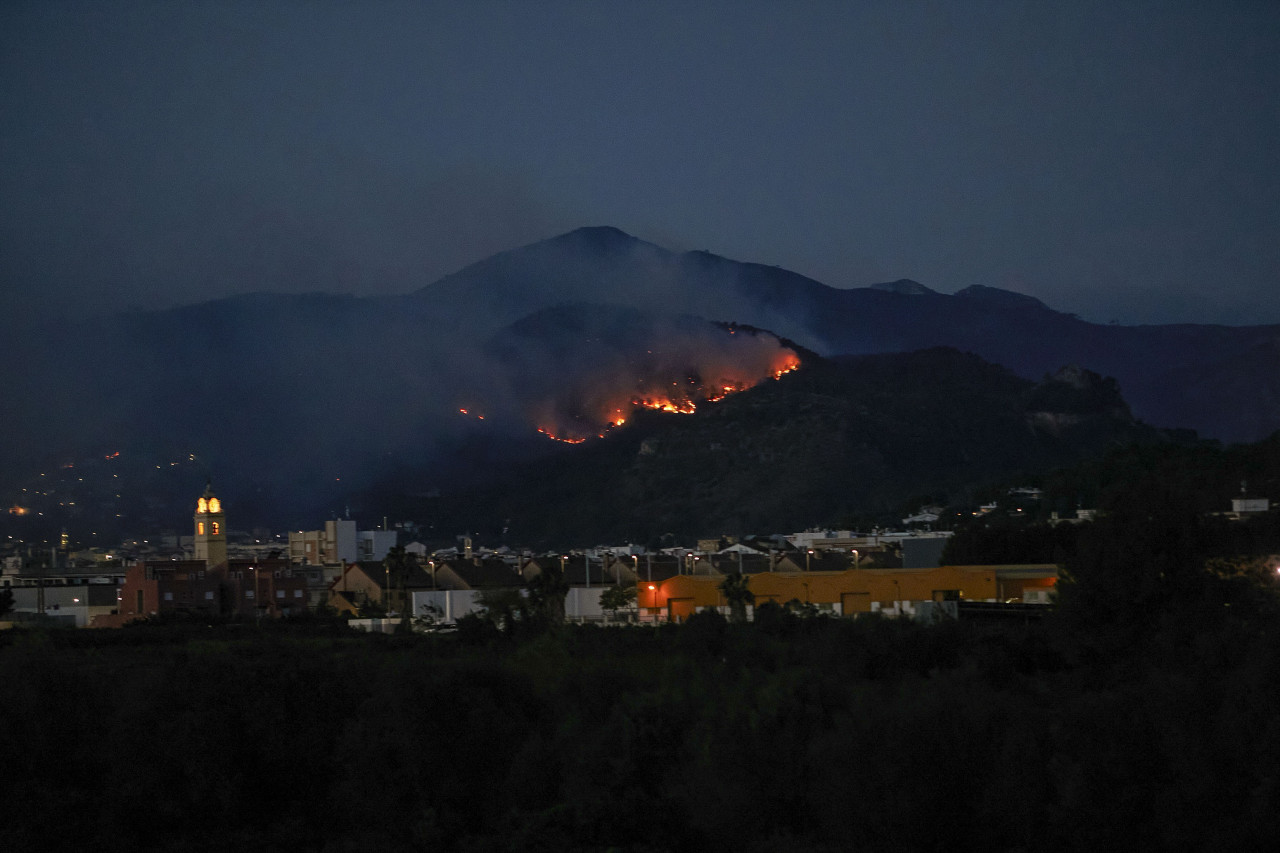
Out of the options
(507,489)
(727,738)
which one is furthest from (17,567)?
(727,738)

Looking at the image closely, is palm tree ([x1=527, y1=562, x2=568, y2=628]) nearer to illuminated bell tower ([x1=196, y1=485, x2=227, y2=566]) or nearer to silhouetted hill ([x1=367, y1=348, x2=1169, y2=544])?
illuminated bell tower ([x1=196, y1=485, x2=227, y2=566])

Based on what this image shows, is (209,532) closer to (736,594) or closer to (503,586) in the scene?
(503,586)

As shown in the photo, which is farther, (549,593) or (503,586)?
(503,586)

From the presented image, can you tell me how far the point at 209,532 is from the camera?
3607 inches

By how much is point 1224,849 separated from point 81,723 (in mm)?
19532

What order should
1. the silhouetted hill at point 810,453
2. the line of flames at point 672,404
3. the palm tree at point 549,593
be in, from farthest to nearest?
the line of flames at point 672,404 < the silhouetted hill at point 810,453 < the palm tree at point 549,593

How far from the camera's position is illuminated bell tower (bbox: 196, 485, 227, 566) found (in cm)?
9112

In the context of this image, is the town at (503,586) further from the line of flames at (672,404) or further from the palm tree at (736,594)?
the line of flames at (672,404)

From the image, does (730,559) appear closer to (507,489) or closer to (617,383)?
(507,489)

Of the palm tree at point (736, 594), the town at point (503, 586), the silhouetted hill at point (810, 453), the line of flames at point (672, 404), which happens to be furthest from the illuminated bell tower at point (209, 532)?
the line of flames at point (672, 404)

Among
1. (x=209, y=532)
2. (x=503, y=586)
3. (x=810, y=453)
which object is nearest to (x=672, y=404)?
(x=810, y=453)

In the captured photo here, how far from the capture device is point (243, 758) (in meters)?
23.5

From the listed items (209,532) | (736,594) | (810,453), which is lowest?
(736,594)

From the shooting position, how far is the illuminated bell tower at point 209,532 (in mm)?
91125
